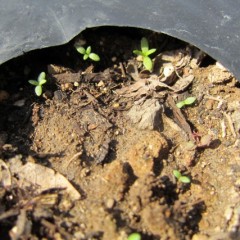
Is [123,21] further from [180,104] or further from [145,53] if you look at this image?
[180,104]

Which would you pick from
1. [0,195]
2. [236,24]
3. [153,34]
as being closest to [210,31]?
[236,24]

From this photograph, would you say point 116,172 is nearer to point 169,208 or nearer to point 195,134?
point 169,208

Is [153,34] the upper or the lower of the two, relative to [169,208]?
upper

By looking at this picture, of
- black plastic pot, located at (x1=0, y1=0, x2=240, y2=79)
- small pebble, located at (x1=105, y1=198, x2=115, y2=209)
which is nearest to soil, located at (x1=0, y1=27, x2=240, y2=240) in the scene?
small pebble, located at (x1=105, y1=198, x2=115, y2=209)

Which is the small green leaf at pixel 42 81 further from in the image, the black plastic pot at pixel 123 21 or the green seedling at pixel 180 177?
the green seedling at pixel 180 177

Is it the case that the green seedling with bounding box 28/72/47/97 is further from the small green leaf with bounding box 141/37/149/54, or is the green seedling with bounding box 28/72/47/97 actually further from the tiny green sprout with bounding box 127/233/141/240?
the tiny green sprout with bounding box 127/233/141/240

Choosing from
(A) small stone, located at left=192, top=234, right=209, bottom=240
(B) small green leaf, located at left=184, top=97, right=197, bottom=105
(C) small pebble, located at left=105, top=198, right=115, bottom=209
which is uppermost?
(B) small green leaf, located at left=184, top=97, right=197, bottom=105
